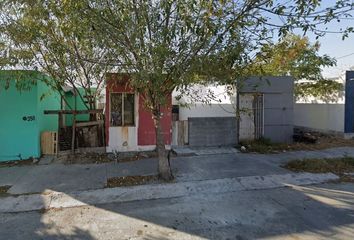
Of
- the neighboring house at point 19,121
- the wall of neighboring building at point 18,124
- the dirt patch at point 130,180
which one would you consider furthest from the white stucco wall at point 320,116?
the wall of neighboring building at point 18,124

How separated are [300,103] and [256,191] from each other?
11651mm

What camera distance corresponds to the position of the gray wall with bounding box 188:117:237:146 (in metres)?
11.5

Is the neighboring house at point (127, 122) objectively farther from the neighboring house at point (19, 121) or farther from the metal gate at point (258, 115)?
the metal gate at point (258, 115)

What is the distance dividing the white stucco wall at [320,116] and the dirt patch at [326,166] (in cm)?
590

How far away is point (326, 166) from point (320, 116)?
778 cm

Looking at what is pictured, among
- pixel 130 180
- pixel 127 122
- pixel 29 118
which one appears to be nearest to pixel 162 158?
pixel 130 180

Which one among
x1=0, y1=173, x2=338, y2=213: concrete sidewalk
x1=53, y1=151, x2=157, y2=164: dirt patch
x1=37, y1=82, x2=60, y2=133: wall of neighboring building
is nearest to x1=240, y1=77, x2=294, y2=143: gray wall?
x1=0, y1=173, x2=338, y2=213: concrete sidewalk

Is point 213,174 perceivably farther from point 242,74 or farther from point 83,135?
point 83,135

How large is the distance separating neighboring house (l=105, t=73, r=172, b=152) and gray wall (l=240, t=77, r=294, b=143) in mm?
4182

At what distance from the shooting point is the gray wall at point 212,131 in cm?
1147

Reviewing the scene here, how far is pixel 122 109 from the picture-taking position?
35.3 feet

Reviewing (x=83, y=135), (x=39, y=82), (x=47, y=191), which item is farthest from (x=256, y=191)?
(x=39, y=82)

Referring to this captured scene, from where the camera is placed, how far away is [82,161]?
9.60 meters

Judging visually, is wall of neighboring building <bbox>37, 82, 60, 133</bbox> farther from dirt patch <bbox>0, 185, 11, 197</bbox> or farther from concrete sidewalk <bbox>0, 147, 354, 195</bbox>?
dirt patch <bbox>0, 185, 11, 197</bbox>
